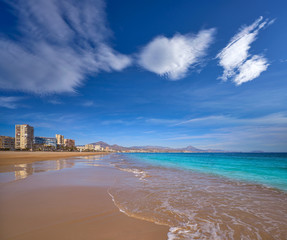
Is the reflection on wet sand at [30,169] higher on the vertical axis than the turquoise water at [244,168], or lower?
higher

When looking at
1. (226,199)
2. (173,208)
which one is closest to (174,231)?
(173,208)

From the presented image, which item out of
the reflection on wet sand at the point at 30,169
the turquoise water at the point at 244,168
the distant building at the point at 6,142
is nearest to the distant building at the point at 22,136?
the distant building at the point at 6,142

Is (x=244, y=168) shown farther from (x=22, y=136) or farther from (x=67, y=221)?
(x=22, y=136)

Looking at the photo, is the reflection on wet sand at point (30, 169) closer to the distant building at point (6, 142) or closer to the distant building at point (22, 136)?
the distant building at point (6, 142)

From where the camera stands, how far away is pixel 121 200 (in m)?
5.41

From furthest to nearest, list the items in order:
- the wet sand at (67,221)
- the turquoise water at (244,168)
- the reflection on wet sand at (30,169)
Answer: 1. the turquoise water at (244,168)
2. the reflection on wet sand at (30,169)
3. the wet sand at (67,221)

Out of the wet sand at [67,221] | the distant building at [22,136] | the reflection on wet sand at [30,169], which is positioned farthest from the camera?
the distant building at [22,136]

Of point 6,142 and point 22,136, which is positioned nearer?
point 6,142

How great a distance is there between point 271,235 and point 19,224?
19.2 ft

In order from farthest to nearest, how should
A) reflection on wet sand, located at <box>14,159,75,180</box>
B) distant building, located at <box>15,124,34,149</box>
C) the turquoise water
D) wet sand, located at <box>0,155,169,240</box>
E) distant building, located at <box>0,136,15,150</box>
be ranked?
1. distant building, located at <box>15,124,34,149</box>
2. distant building, located at <box>0,136,15,150</box>
3. the turquoise water
4. reflection on wet sand, located at <box>14,159,75,180</box>
5. wet sand, located at <box>0,155,169,240</box>

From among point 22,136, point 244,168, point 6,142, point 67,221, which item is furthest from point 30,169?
point 22,136

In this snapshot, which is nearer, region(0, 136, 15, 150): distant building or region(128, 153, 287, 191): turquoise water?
region(128, 153, 287, 191): turquoise water

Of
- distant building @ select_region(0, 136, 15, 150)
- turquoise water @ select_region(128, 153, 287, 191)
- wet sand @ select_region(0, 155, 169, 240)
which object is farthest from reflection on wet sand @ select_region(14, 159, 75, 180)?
distant building @ select_region(0, 136, 15, 150)

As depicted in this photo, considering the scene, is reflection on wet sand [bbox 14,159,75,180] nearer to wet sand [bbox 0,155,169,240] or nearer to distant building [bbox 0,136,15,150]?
wet sand [bbox 0,155,169,240]
